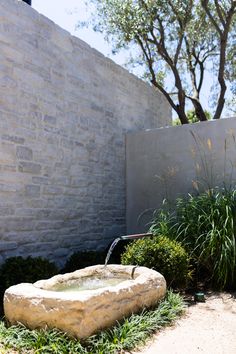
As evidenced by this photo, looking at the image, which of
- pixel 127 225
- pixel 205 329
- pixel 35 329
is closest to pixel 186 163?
pixel 127 225

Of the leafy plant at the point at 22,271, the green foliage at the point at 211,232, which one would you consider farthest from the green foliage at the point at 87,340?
the green foliage at the point at 211,232

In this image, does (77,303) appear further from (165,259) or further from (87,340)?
(165,259)

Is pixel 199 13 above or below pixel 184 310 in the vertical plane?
above

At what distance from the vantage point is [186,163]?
6406 millimetres

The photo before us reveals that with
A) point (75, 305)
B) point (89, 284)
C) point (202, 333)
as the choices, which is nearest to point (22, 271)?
point (89, 284)

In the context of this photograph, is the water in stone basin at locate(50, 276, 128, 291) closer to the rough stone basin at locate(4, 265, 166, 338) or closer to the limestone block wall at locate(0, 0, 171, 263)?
the rough stone basin at locate(4, 265, 166, 338)

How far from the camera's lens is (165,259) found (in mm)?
4309

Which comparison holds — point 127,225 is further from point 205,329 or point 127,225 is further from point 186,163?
point 205,329

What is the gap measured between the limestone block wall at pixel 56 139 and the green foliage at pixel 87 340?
5.77ft

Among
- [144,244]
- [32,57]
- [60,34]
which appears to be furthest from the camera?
[60,34]

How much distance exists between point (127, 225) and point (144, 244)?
269 centimetres

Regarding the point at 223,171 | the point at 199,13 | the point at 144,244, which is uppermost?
the point at 199,13

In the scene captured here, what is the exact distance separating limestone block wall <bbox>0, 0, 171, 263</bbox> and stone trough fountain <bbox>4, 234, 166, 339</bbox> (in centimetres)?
152

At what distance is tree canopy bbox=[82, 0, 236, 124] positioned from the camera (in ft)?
25.4
